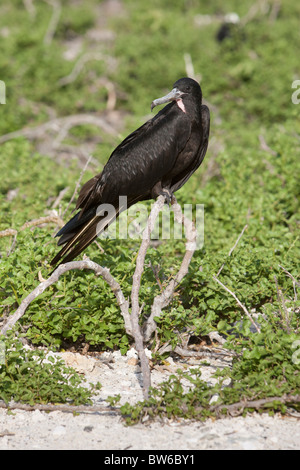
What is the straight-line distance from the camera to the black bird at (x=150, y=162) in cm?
Answer: 345

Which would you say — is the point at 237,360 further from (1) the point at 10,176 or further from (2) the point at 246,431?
(1) the point at 10,176

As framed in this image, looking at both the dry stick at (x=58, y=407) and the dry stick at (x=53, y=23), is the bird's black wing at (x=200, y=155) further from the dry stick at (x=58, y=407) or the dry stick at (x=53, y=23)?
the dry stick at (x=53, y=23)

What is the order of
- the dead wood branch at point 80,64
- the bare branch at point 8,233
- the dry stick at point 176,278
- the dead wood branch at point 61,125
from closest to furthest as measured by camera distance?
1. the dry stick at point 176,278
2. the bare branch at point 8,233
3. the dead wood branch at point 61,125
4. the dead wood branch at point 80,64

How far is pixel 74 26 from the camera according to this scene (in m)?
10.6

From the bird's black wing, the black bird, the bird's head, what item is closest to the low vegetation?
the black bird

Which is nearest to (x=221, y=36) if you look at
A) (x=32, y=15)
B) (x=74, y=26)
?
(x=74, y=26)

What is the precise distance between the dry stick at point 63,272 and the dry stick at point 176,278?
147 millimetres

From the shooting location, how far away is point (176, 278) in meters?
3.32

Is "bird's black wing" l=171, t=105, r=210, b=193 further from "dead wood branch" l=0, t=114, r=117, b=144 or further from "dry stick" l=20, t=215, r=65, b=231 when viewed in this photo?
"dead wood branch" l=0, t=114, r=117, b=144

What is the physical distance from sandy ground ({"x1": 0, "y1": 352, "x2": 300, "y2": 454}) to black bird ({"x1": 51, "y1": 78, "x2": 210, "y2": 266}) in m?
0.92

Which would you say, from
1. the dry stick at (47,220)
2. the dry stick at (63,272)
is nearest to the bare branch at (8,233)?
the dry stick at (47,220)

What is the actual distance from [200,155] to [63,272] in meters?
1.17
